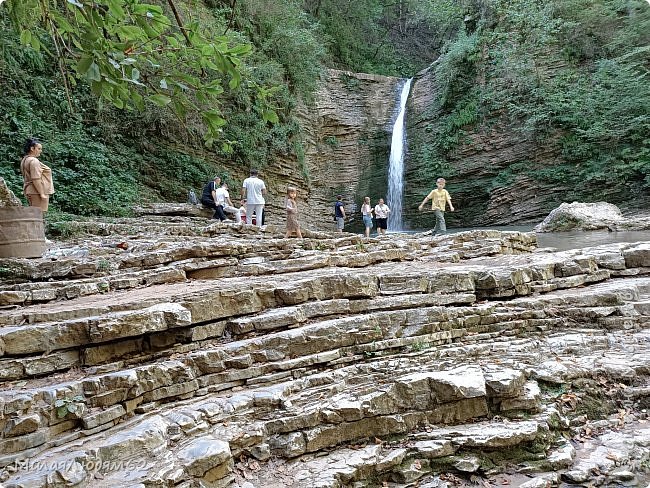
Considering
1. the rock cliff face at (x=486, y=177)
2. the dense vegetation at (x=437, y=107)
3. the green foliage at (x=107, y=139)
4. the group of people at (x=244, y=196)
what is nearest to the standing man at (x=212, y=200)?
the group of people at (x=244, y=196)

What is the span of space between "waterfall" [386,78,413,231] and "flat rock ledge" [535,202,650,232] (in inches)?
285

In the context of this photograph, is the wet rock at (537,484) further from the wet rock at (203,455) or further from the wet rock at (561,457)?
the wet rock at (203,455)

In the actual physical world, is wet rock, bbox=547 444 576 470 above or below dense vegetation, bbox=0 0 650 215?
below

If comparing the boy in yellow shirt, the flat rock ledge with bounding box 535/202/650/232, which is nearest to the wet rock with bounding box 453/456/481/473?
the boy in yellow shirt

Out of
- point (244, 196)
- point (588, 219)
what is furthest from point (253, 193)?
point (588, 219)

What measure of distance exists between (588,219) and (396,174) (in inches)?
374

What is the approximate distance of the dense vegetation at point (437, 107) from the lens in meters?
12.2

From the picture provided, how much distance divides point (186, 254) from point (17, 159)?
7.47 metres

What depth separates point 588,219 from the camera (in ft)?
41.4

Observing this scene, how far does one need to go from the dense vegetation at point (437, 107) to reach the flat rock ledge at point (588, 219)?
10.1 ft

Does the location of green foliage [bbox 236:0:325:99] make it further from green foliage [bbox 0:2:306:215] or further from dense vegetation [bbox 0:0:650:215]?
green foliage [bbox 0:2:306:215]

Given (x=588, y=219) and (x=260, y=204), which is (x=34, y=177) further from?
(x=588, y=219)

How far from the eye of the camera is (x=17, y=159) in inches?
428

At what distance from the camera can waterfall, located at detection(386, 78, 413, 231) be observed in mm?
20125
